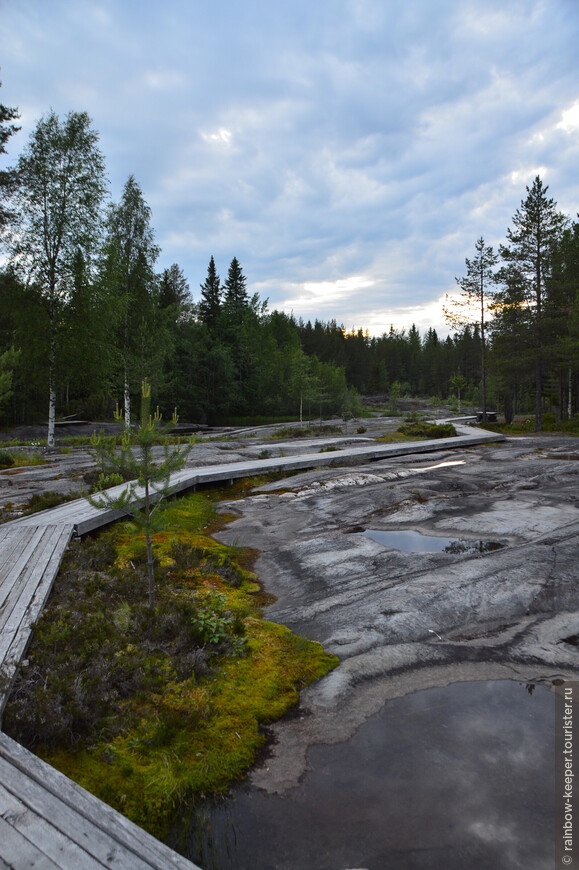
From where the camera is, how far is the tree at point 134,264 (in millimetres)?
30984

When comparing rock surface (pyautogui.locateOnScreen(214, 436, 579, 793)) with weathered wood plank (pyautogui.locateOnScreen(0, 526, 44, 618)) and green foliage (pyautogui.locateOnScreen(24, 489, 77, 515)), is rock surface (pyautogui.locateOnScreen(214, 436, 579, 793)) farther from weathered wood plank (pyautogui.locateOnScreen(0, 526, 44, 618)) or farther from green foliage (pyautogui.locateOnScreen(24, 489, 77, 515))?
green foliage (pyautogui.locateOnScreen(24, 489, 77, 515))

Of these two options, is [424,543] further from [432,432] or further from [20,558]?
[432,432]

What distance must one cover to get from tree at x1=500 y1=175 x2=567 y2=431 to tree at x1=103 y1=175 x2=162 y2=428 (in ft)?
77.8

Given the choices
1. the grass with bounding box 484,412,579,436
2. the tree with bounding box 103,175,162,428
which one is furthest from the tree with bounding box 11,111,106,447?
the grass with bounding box 484,412,579,436

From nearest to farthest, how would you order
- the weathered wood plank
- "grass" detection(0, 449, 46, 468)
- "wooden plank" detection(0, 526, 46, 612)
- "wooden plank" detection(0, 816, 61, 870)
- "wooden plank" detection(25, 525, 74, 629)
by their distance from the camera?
1. "wooden plank" detection(0, 816, 61, 870)
2. "wooden plank" detection(25, 525, 74, 629)
3. the weathered wood plank
4. "wooden plank" detection(0, 526, 46, 612)
5. "grass" detection(0, 449, 46, 468)

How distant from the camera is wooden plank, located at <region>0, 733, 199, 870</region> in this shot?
8.37 feet

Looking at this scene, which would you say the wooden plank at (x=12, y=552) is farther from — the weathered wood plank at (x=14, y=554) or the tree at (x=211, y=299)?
the tree at (x=211, y=299)

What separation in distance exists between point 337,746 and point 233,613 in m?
2.52

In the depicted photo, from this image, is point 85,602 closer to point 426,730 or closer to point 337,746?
point 337,746

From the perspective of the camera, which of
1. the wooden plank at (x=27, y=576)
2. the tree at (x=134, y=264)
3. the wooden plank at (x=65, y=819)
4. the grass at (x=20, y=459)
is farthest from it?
the tree at (x=134, y=264)

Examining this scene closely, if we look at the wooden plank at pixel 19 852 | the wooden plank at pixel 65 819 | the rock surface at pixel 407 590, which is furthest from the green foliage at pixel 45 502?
the wooden plank at pixel 19 852

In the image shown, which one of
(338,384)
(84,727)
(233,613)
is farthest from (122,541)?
(338,384)

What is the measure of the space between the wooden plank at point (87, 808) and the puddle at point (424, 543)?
6.62 meters

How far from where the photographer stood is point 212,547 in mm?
9320
